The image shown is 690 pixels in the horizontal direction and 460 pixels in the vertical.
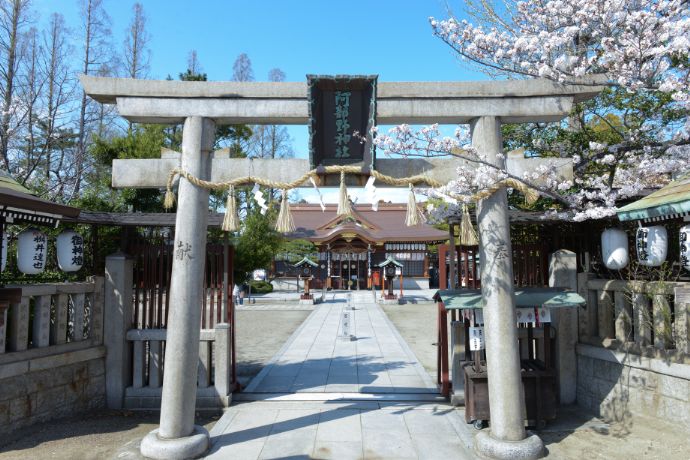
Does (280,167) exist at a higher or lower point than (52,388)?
higher

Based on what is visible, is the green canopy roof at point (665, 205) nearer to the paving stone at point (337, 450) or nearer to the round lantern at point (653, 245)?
the round lantern at point (653, 245)

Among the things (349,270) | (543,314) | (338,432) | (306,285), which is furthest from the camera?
(349,270)

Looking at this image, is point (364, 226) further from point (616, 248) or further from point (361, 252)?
point (616, 248)

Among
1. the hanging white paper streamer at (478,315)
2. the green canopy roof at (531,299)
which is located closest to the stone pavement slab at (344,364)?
the hanging white paper streamer at (478,315)

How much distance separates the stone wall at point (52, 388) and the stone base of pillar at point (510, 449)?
571 cm

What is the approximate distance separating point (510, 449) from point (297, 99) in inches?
190

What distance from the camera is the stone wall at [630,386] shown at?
5207 mm

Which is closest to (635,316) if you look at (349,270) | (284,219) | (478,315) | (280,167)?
(478,315)

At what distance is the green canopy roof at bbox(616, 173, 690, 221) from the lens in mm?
4824

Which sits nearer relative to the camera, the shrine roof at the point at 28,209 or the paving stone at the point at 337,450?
the shrine roof at the point at 28,209

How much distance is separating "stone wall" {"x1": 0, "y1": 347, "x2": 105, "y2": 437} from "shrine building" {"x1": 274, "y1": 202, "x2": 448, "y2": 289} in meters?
24.1

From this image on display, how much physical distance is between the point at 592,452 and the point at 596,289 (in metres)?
2.49

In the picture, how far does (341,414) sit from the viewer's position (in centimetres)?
632

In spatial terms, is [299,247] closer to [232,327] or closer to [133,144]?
[133,144]
